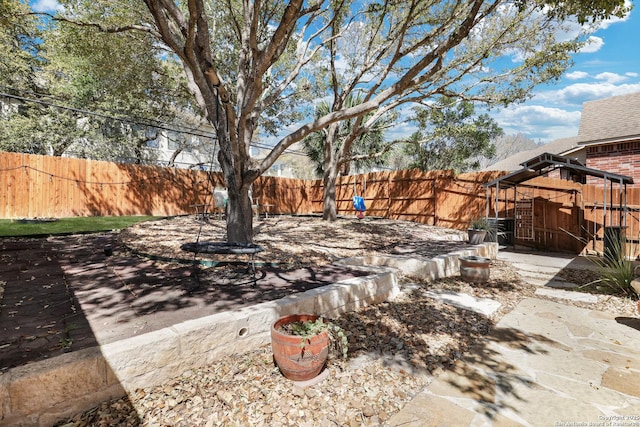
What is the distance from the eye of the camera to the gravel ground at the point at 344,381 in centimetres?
187

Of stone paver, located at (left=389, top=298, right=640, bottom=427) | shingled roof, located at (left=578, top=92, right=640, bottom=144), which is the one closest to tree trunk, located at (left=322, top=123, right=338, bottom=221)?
stone paver, located at (left=389, top=298, right=640, bottom=427)

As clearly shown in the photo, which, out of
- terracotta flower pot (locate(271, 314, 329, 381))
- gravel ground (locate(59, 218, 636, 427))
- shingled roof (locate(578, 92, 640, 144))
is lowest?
gravel ground (locate(59, 218, 636, 427))

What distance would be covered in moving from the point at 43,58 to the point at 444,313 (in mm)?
21402

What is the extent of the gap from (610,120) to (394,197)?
26.7 feet

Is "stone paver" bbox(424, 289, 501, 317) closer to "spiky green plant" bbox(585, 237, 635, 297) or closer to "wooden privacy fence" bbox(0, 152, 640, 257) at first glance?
"spiky green plant" bbox(585, 237, 635, 297)

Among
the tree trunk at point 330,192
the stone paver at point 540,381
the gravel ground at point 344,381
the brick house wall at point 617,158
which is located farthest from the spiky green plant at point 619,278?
the tree trunk at point 330,192

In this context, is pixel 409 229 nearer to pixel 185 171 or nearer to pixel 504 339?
pixel 504 339

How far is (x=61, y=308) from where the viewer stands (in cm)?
280

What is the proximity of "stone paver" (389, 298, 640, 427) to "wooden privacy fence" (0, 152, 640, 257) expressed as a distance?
4.94 metres

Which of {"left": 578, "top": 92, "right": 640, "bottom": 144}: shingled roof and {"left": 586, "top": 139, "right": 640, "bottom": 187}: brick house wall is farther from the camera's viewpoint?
{"left": 578, "top": 92, "right": 640, "bottom": 144}: shingled roof

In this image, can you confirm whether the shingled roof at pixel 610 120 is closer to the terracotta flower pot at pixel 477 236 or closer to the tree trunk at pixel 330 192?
the terracotta flower pot at pixel 477 236

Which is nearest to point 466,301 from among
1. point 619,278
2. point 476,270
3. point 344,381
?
point 476,270

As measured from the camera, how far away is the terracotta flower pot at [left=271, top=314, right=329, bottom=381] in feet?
7.07

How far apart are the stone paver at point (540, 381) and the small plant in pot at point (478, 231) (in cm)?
460
